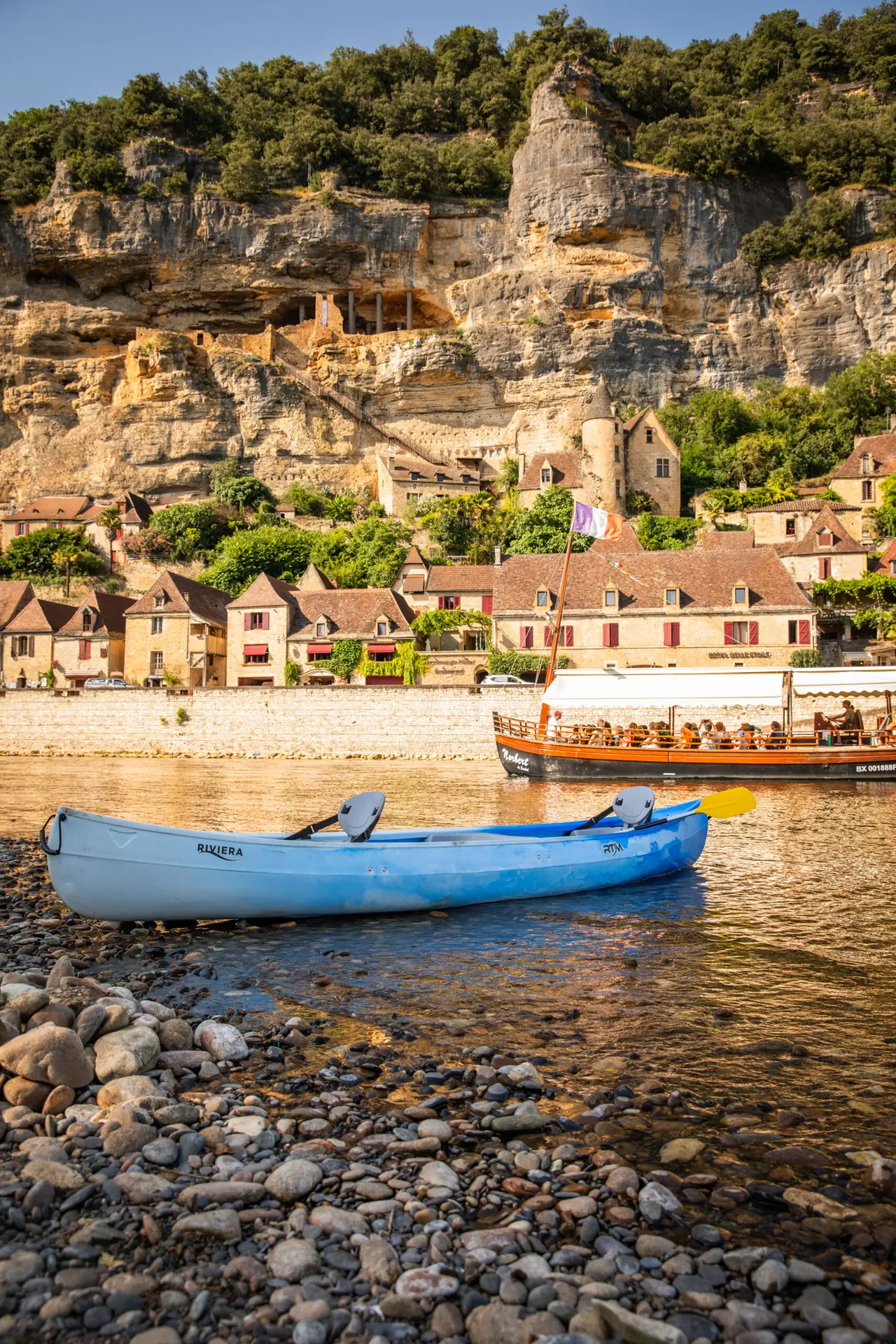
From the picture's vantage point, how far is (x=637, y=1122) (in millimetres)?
5055

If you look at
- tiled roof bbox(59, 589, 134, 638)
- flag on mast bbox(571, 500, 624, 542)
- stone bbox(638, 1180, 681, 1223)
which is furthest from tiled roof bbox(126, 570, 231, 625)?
stone bbox(638, 1180, 681, 1223)

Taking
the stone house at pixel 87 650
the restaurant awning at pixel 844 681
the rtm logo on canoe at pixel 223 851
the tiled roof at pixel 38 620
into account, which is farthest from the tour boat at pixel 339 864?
the tiled roof at pixel 38 620

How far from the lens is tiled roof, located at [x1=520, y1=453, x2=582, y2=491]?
199ft

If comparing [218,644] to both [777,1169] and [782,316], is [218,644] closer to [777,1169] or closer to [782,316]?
[777,1169]

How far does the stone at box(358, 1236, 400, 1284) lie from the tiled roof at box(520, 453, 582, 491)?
193ft

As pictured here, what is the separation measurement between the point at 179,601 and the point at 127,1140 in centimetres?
4320

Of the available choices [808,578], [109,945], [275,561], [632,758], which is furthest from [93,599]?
[109,945]

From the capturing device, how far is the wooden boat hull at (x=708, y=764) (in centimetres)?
2692

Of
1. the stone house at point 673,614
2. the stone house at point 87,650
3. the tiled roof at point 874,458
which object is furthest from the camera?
the tiled roof at point 874,458

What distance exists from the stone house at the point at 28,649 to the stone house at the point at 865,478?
1866 inches

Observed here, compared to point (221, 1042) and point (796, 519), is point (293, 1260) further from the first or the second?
point (796, 519)

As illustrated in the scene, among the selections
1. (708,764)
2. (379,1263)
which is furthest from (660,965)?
(708,764)

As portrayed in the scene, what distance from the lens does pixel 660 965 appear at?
836cm

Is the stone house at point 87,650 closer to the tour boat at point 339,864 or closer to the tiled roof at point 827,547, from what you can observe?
the tiled roof at point 827,547
